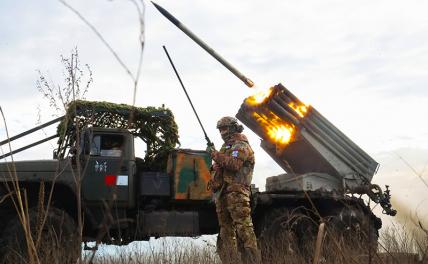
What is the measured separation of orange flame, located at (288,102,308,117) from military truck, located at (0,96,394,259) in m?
0.06

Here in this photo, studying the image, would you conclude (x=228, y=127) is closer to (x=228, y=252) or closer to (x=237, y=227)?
(x=237, y=227)

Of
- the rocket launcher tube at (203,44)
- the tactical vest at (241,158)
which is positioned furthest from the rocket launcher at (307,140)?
the tactical vest at (241,158)

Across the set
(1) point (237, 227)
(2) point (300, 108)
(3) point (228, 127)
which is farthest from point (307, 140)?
(1) point (237, 227)

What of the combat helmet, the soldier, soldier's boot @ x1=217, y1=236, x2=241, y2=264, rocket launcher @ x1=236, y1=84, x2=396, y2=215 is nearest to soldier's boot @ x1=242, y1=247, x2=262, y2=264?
the soldier

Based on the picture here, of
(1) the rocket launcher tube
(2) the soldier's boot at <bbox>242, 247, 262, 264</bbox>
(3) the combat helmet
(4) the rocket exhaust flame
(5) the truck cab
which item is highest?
(1) the rocket launcher tube

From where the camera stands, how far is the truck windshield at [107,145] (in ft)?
22.9

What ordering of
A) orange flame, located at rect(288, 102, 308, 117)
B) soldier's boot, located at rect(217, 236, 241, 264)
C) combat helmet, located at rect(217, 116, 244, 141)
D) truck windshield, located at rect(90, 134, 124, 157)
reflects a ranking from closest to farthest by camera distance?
soldier's boot, located at rect(217, 236, 241, 264) < combat helmet, located at rect(217, 116, 244, 141) < truck windshield, located at rect(90, 134, 124, 157) < orange flame, located at rect(288, 102, 308, 117)

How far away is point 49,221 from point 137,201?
1357 mm

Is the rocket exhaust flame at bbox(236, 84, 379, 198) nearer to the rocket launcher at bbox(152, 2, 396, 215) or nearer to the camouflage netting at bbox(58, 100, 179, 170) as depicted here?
the rocket launcher at bbox(152, 2, 396, 215)

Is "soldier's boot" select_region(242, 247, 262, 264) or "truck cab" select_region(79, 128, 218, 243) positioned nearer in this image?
"soldier's boot" select_region(242, 247, 262, 264)

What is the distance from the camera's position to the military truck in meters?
6.60

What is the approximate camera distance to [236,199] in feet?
18.5

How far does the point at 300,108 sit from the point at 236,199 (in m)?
2.93

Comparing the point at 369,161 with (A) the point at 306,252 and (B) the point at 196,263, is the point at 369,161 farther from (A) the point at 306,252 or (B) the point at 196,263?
(B) the point at 196,263
